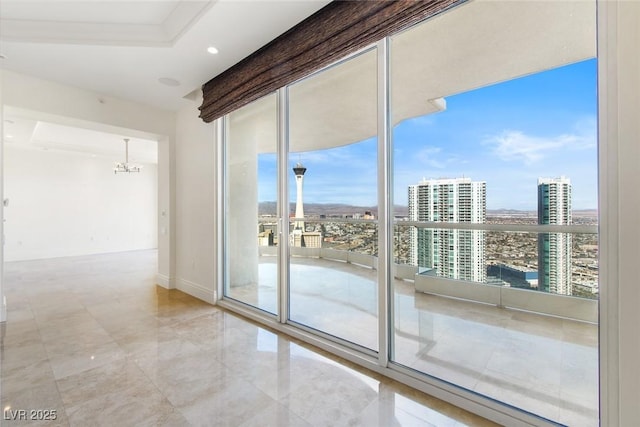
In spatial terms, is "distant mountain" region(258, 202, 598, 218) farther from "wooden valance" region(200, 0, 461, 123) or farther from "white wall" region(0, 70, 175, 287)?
"white wall" region(0, 70, 175, 287)

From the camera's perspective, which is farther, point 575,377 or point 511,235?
point 511,235

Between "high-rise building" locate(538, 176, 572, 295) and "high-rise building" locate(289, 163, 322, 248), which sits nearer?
"high-rise building" locate(538, 176, 572, 295)

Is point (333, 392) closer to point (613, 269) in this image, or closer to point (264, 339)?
point (264, 339)

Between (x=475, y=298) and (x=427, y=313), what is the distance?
44 cm

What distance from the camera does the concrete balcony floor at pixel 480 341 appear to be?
5.87 feet

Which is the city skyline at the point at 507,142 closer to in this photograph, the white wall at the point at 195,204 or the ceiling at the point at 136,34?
the ceiling at the point at 136,34

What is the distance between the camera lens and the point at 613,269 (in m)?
1.30

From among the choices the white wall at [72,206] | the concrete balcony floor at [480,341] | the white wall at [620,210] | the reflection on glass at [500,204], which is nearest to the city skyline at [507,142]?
the reflection on glass at [500,204]

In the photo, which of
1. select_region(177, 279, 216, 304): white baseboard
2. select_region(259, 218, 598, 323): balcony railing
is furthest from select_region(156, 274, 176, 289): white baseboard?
select_region(259, 218, 598, 323): balcony railing

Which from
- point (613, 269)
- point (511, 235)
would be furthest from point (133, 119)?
point (613, 269)

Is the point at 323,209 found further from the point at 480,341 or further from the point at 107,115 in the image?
the point at 107,115

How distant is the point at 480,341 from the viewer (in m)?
2.29

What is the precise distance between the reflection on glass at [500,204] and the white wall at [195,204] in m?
2.65

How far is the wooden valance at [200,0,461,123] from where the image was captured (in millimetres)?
1876
